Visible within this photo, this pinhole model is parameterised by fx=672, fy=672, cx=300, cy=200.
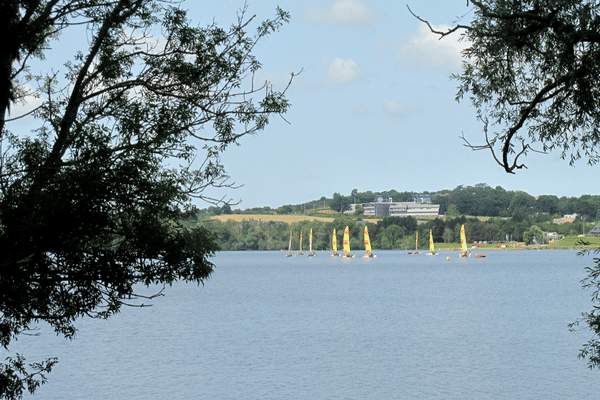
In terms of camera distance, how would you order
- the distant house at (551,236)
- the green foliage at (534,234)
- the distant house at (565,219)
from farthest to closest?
the distant house at (565,219)
the distant house at (551,236)
the green foliage at (534,234)

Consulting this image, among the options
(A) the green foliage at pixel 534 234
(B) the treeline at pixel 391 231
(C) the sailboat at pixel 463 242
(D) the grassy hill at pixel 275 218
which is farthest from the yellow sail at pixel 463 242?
(A) the green foliage at pixel 534 234

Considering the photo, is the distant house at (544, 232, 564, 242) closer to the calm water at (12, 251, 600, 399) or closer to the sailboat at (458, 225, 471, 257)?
→ the sailboat at (458, 225, 471, 257)

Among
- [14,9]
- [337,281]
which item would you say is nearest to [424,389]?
[14,9]

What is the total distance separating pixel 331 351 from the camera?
2920cm

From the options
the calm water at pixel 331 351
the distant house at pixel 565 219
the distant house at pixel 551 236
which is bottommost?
the calm water at pixel 331 351

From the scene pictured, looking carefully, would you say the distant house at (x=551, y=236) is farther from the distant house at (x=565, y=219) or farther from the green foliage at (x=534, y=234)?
the distant house at (x=565, y=219)

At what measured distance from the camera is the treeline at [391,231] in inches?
6604

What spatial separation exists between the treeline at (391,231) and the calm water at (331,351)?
4422 inches

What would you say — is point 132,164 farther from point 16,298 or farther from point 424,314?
point 424,314

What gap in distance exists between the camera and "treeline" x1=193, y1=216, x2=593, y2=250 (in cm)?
16775

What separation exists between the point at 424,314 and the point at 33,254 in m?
38.5

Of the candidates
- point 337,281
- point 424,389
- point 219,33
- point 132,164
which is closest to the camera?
point 132,164

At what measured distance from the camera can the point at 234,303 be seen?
53906 millimetres

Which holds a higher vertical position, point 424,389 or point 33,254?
point 33,254
